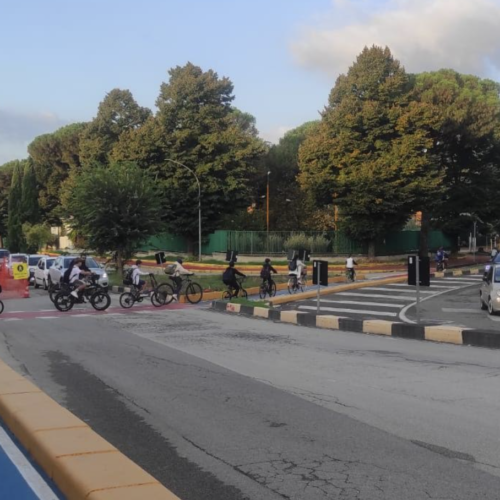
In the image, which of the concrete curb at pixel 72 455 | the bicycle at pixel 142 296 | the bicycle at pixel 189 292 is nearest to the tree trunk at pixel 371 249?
the bicycle at pixel 189 292

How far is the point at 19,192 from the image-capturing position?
7275 centimetres

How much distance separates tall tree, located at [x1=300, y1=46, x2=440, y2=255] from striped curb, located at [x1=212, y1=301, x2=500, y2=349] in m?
22.0

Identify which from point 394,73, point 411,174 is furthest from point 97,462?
point 394,73

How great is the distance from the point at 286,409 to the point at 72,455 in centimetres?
281

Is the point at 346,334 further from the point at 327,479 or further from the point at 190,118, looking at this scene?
the point at 190,118

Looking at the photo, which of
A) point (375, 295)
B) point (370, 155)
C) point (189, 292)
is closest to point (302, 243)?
point (370, 155)

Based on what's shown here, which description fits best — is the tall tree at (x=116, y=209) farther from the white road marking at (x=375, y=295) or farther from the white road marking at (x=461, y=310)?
the white road marking at (x=461, y=310)

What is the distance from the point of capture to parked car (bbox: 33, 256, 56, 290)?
99.4ft

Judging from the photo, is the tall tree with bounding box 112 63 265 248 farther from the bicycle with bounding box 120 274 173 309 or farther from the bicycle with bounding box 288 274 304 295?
the bicycle with bounding box 120 274 173 309

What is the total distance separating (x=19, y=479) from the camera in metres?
4.70

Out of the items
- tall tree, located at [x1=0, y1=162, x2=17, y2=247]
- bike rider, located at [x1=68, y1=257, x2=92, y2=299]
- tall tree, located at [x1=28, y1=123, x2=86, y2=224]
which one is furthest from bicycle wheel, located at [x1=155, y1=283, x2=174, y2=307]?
tall tree, located at [x1=0, y1=162, x2=17, y2=247]

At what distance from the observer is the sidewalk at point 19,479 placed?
14.4 ft

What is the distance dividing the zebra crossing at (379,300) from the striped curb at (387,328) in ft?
5.10

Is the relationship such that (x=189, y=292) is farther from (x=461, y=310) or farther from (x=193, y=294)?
(x=461, y=310)
